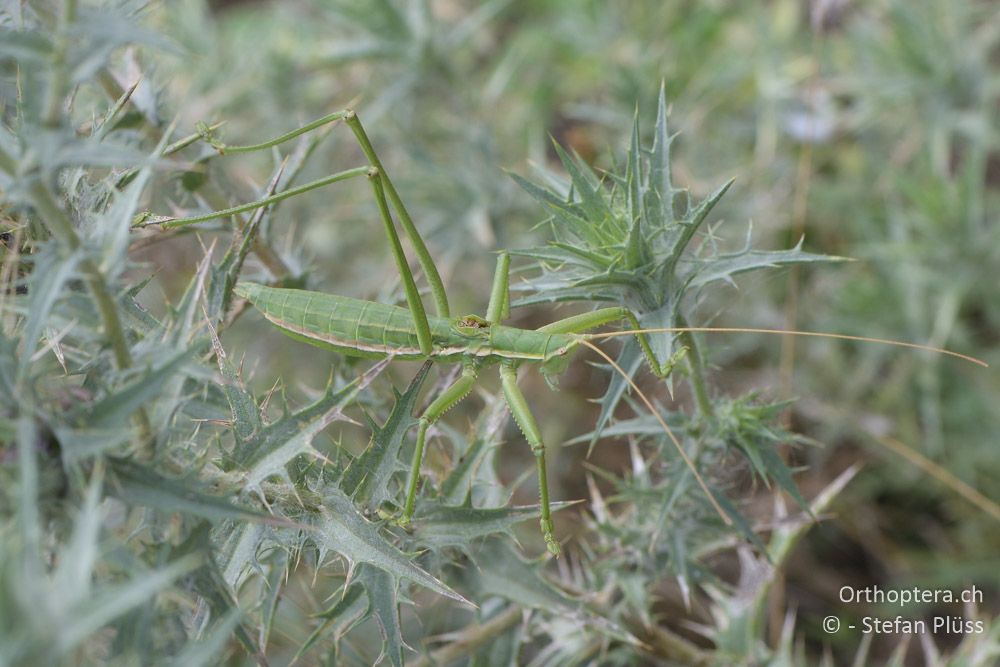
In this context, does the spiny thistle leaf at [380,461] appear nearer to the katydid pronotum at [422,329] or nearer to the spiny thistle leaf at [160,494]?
the katydid pronotum at [422,329]

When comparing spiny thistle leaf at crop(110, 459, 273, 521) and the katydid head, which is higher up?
spiny thistle leaf at crop(110, 459, 273, 521)

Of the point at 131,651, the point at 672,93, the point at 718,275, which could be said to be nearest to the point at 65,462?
the point at 131,651

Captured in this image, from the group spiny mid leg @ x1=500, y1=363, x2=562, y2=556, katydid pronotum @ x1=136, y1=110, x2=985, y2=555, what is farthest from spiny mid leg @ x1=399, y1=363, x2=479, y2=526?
spiny mid leg @ x1=500, y1=363, x2=562, y2=556

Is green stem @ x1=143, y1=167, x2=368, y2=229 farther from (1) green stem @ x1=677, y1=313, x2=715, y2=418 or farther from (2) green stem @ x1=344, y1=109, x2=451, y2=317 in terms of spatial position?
(1) green stem @ x1=677, y1=313, x2=715, y2=418

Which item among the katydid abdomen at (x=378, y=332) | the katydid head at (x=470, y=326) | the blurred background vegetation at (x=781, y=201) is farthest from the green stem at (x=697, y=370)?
the blurred background vegetation at (x=781, y=201)

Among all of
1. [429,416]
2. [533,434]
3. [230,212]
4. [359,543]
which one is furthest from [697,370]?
[230,212]

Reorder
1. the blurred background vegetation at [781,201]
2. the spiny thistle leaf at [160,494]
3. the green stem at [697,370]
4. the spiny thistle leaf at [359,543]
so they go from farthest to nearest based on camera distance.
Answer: the blurred background vegetation at [781,201] → the green stem at [697,370] → the spiny thistle leaf at [359,543] → the spiny thistle leaf at [160,494]

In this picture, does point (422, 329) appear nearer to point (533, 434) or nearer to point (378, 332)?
point (378, 332)
